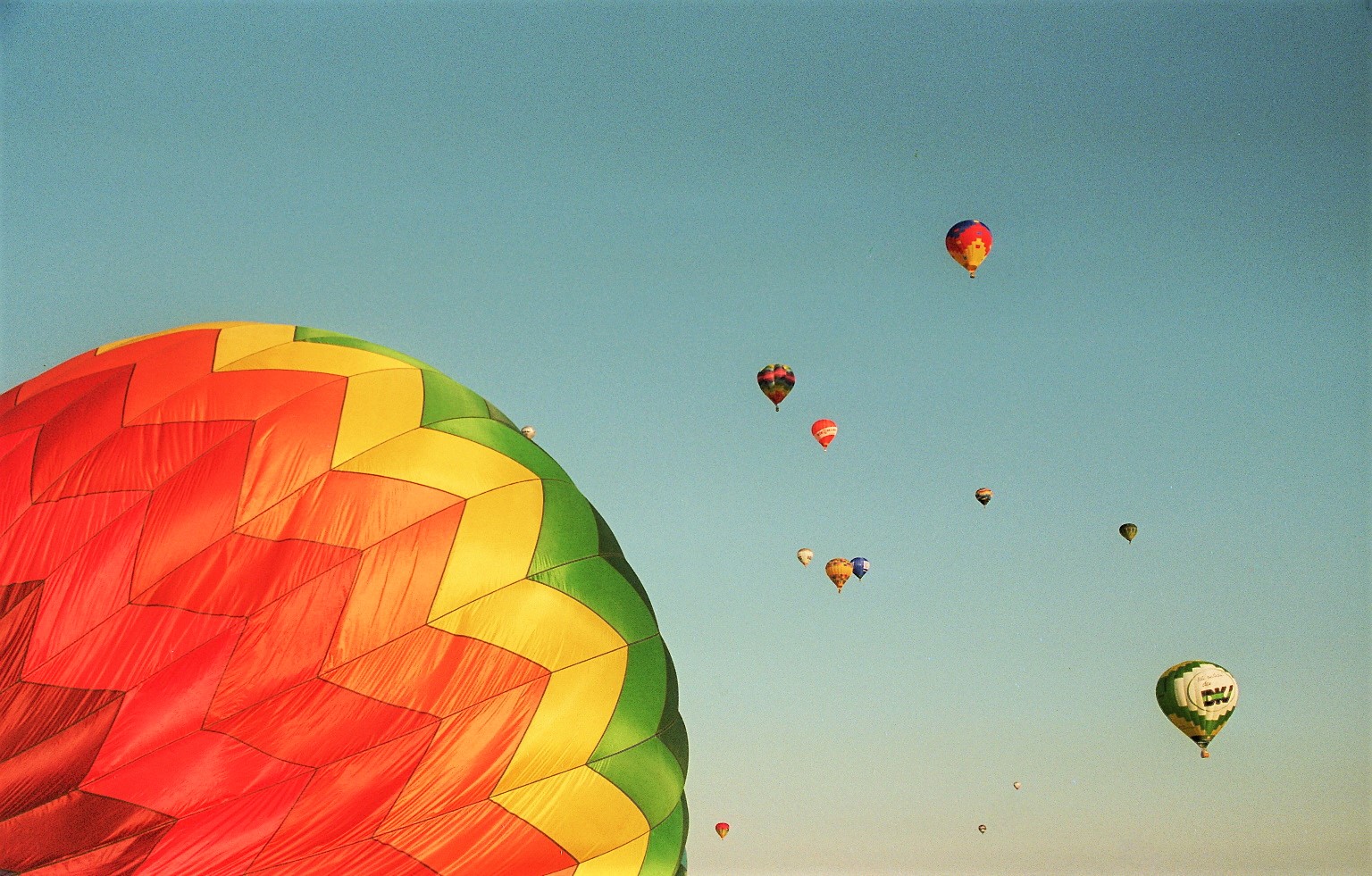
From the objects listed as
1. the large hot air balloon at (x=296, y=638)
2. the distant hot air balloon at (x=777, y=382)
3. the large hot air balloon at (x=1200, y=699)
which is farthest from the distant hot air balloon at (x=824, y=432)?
the large hot air balloon at (x=296, y=638)

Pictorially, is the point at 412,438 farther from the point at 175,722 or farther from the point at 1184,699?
the point at 1184,699

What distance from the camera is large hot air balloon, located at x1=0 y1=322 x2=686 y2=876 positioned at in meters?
4.91

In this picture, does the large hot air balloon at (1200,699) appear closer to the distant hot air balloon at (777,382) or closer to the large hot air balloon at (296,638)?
the distant hot air balloon at (777,382)

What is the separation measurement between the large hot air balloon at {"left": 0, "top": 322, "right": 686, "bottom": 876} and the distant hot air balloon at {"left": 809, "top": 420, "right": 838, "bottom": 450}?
933cm

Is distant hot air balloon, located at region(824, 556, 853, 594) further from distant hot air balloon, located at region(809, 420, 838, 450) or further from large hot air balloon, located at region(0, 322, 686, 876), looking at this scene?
large hot air balloon, located at region(0, 322, 686, 876)

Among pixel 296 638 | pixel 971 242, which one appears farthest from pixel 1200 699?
pixel 296 638

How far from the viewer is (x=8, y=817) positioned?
15.6 feet

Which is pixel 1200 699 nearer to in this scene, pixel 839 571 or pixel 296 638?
pixel 839 571

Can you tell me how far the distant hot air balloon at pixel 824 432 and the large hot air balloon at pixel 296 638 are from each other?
9.33 m

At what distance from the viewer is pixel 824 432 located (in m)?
15.5

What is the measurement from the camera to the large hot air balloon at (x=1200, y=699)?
41.1ft

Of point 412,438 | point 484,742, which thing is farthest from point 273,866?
point 412,438

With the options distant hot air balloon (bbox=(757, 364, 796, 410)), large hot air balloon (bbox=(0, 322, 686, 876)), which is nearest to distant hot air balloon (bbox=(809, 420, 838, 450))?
distant hot air balloon (bbox=(757, 364, 796, 410))

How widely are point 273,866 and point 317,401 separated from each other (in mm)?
2183
